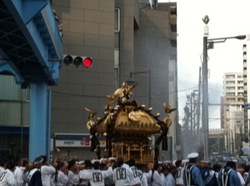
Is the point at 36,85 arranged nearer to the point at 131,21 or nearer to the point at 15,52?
the point at 15,52

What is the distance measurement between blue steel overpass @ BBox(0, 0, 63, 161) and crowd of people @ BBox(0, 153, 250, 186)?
377 cm

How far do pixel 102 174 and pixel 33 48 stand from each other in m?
5.25

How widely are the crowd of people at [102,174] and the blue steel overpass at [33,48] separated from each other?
3.77 m

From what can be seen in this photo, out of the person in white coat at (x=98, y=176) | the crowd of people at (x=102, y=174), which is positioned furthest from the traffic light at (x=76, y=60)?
the person in white coat at (x=98, y=176)

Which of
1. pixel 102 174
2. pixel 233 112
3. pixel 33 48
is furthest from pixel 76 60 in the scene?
pixel 233 112

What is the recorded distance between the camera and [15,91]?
4141cm

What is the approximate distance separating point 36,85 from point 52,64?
44.9 inches

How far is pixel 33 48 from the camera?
62.1 feet

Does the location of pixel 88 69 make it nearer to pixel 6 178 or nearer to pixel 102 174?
pixel 102 174

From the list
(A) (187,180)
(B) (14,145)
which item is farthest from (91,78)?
(A) (187,180)

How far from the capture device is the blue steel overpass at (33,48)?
51.6 feet

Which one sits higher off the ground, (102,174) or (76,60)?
(76,60)

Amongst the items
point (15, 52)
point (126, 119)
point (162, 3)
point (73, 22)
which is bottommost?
point (126, 119)

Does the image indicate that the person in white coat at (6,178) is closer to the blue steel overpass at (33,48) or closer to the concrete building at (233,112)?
the blue steel overpass at (33,48)
